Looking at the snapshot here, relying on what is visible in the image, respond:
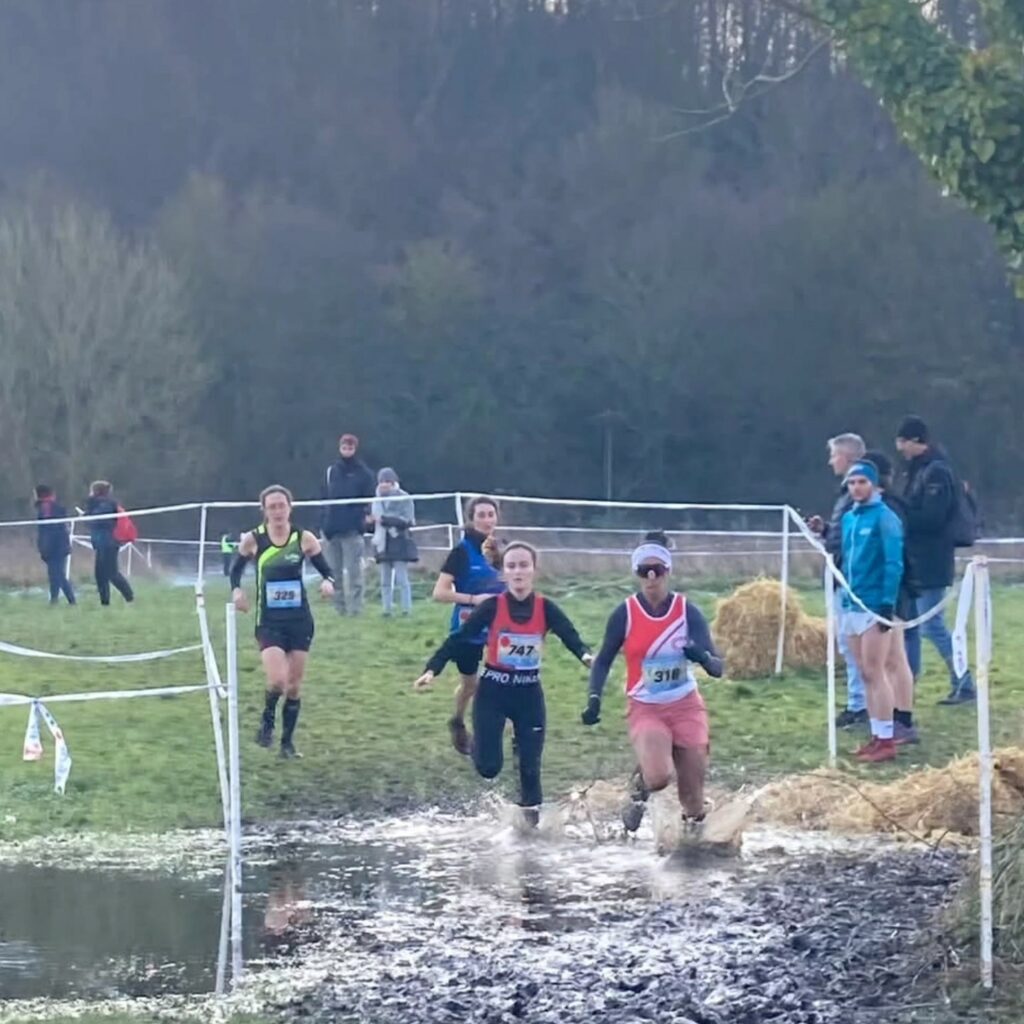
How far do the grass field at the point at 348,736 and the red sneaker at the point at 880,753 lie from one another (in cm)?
15

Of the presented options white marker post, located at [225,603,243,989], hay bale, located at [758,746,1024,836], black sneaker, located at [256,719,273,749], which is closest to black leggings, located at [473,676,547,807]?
hay bale, located at [758,746,1024,836]

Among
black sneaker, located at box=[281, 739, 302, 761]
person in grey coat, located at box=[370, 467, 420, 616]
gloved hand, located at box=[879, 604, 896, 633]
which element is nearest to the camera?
gloved hand, located at box=[879, 604, 896, 633]

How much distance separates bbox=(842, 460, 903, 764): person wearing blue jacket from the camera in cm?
1178

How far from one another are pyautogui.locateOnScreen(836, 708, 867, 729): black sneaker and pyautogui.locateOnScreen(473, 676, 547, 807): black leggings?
3426 mm

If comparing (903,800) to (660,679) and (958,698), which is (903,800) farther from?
(958,698)

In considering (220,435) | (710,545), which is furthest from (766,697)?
(220,435)

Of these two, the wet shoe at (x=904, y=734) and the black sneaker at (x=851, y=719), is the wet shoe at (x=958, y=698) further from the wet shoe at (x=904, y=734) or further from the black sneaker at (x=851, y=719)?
the wet shoe at (x=904, y=734)

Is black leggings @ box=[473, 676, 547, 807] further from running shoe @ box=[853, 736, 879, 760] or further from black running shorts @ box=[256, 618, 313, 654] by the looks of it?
running shoe @ box=[853, 736, 879, 760]

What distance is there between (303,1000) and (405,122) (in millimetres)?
54805

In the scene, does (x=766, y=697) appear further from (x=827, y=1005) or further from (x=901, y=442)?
(x=827, y=1005)

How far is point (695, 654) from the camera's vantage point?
938cm

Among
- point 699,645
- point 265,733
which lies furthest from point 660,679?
point 265,733

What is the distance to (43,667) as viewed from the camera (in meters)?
17.2

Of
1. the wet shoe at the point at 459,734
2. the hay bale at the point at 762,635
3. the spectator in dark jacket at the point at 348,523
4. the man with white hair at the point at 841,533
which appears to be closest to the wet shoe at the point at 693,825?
the wet shoe at the point at 459,734
